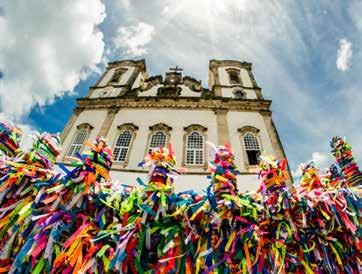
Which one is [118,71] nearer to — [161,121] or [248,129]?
[161,121]

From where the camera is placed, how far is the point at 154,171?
2758mm

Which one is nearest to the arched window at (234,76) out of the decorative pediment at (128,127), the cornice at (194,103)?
the cornice at (194,103)

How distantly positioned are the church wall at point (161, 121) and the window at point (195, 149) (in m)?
0.38

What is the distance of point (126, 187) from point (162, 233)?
0.89 m

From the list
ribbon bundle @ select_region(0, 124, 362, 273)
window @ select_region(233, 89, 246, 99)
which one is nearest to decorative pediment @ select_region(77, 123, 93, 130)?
window @ select_region(233, 89, 246, 99)

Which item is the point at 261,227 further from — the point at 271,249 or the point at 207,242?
the point at 207,242

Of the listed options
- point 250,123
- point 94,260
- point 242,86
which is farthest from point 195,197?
point 242,86

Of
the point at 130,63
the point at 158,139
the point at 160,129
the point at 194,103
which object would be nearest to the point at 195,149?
the point at 158,139

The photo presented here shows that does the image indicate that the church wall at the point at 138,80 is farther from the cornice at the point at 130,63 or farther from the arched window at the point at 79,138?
the arched window at the point at 79,138

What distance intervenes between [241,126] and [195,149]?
10.2ft

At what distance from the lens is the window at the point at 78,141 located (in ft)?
37.8

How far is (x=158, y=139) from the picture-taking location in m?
11.5

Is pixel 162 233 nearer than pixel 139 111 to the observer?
Yes

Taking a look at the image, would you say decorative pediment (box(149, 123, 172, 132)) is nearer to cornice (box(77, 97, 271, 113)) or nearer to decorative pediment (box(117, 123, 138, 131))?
decorative pediment (box(117, 123, 138, 131))
